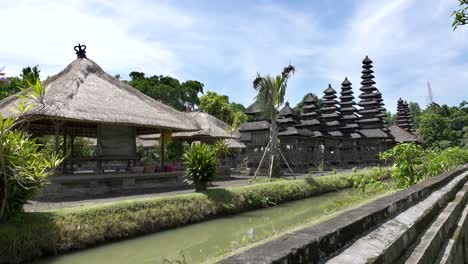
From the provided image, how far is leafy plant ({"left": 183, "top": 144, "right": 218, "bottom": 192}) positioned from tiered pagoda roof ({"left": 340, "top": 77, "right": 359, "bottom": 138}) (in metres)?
29.4

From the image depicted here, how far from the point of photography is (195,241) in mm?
8781

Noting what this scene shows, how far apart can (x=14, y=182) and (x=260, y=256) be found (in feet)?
21.7

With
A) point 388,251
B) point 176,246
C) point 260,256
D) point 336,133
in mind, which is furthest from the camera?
point 336,133

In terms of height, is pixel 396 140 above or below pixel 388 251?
above

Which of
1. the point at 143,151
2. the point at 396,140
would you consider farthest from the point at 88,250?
the point at 396,140

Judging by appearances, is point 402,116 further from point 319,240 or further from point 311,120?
point 319,240

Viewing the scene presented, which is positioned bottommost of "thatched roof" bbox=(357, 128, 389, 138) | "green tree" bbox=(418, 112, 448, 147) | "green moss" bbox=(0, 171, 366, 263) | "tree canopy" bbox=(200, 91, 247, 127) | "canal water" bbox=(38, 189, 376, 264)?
"canal water" bbox=(38, 189, 376, 264)

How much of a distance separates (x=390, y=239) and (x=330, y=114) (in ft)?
125

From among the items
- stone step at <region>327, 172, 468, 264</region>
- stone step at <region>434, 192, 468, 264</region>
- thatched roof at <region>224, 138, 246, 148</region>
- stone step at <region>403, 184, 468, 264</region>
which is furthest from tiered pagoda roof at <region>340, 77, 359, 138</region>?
stone step at <region>327, 172, 468, 264</region>

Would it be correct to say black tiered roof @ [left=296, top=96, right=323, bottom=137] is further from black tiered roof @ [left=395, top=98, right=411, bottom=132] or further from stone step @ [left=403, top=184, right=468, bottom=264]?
black tiered roof @ [left=395, top=98, right=411, bottom=132]

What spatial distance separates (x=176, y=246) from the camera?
831 centimetres

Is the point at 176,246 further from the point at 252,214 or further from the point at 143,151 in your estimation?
the point at 143,151

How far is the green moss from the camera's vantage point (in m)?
6.76

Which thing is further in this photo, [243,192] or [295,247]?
[243,192]
